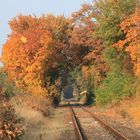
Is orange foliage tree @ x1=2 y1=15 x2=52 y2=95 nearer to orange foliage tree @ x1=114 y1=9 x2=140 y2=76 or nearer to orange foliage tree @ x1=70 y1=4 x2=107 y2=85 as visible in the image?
orange foliage tree @ x1=70 y1=4 x2=107 y2=85

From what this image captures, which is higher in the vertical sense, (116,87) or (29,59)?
(29,59)

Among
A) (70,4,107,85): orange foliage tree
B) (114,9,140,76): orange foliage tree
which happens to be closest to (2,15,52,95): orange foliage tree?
(70,4,107,85): orange foliage tree

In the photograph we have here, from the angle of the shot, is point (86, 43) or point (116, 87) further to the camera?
A: point (86, 43)

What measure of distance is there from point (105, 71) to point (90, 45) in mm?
6629

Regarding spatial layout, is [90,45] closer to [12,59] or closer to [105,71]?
[105,71]

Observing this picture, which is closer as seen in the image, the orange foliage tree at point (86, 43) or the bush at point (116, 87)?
the bush at point (116, 87)

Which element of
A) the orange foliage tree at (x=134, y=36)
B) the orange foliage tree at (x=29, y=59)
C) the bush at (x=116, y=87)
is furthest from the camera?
the orange foliage tree at (x=29, y=59)

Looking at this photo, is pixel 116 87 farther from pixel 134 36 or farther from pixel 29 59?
pixel 29 59

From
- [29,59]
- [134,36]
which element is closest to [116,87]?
[134,36]

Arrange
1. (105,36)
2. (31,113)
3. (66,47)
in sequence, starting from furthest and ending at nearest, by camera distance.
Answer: (66,47), (105,36), (31,113)

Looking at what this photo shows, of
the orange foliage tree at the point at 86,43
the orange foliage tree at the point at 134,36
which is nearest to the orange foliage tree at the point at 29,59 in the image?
the orange foliage tree at the point at 86,43

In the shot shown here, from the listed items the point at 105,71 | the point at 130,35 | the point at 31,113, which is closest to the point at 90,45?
the point at 105,71

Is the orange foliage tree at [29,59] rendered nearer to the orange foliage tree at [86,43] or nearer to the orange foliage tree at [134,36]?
the orange foliage tree at [86,43]

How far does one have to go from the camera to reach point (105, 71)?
63.3 m
